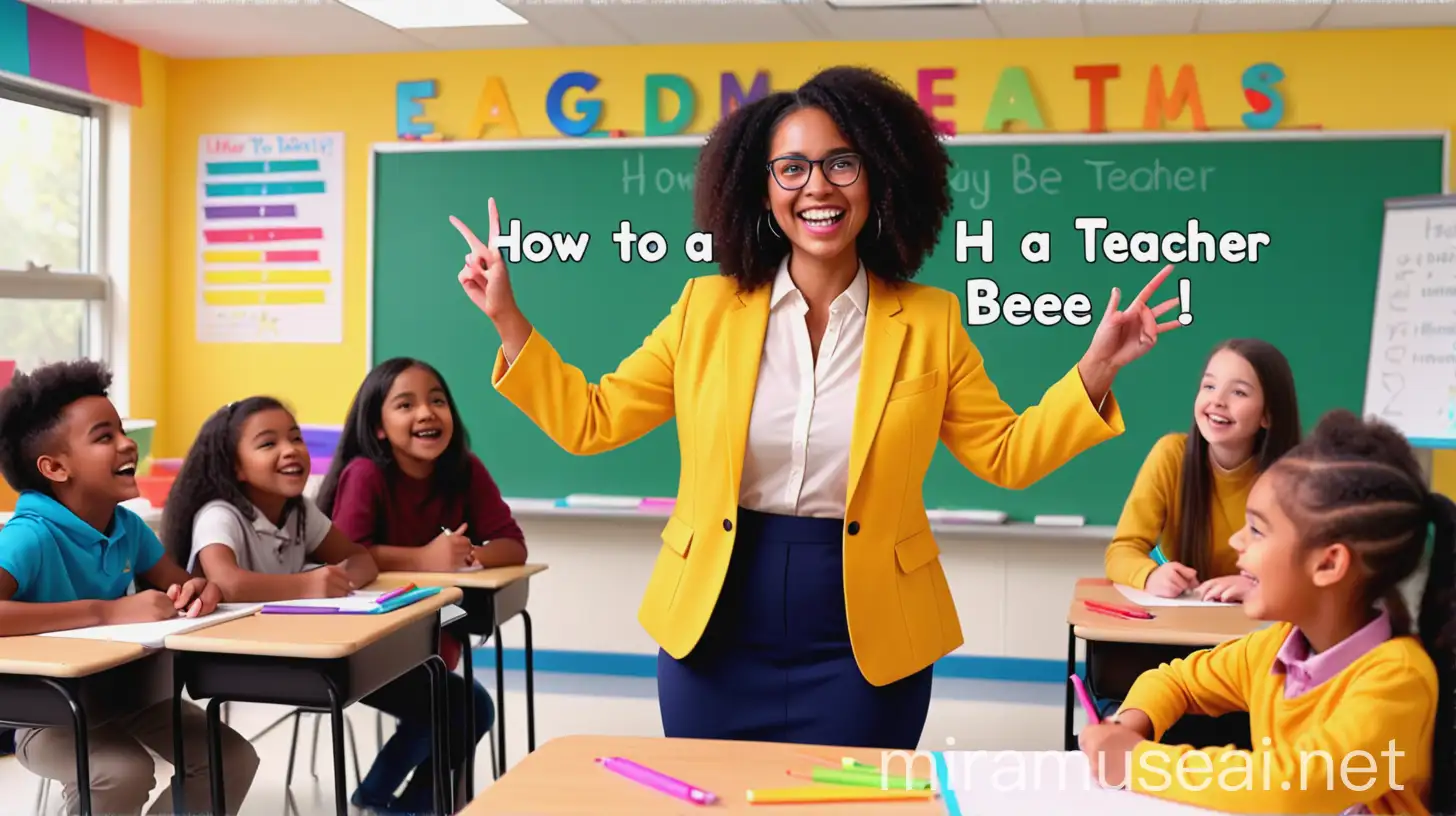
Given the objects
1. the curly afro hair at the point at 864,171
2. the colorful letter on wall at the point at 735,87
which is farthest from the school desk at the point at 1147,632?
the colorful letter on wall at the point at 735,87

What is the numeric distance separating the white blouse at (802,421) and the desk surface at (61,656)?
1162 mm

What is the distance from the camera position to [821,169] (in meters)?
1.86

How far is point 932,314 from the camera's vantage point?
6.30 ft

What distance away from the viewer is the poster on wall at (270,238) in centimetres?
532

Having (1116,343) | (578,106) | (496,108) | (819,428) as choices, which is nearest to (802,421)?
(819,428)

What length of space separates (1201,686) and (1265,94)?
12.0ft

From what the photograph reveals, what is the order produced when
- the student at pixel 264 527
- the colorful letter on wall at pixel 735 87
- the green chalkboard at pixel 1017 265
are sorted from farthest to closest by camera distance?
the colorful letter on wall at pixel 735 87
the green chalkboard at pixel 1017 265
the student at pixel 264 527

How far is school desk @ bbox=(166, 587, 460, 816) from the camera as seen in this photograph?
2.34 metres

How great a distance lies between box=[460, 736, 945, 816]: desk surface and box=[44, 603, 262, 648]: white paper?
1.12 metres

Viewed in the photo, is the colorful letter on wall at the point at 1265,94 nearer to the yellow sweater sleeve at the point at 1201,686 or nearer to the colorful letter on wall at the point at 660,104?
the colorful letter on wall at the point at 660,104

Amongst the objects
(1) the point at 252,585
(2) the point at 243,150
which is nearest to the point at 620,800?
(1) the point at 252,585

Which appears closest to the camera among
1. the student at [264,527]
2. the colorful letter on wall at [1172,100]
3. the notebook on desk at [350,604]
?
the notebook on desk at [350,604]

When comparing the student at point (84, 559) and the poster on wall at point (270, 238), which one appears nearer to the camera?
the student at point (84, 559)

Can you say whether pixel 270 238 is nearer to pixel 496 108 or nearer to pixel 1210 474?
pixel 496 108
